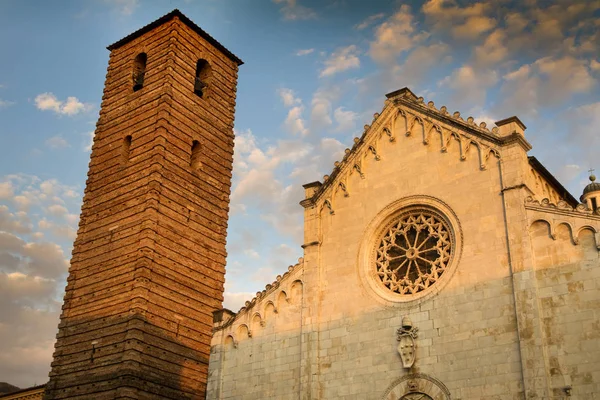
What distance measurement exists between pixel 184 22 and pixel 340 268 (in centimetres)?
1568

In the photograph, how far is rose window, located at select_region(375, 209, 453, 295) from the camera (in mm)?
20547

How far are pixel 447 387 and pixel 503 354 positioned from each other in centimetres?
169

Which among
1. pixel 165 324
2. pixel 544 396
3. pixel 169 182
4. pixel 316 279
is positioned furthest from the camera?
pixel 169 182

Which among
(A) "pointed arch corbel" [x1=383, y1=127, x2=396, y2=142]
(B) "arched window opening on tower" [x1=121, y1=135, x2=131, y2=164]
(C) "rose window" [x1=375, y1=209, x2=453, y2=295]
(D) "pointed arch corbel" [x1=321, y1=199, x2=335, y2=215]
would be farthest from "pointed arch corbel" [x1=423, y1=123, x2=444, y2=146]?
(B) "arched window opening on tower" [x1=121, y1=135, x2=131, y2=164]

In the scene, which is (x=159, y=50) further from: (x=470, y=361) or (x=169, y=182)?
(x=470, y=361)

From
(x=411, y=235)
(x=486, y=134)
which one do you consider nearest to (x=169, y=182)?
(x=411, y=235)

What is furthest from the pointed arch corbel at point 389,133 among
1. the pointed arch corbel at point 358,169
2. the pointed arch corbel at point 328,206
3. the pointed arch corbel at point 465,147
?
the pointed arch corbel at point 328,206

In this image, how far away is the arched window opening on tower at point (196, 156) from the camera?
30.9 meters

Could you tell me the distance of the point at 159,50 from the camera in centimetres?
3222

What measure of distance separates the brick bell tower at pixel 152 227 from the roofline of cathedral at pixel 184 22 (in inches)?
2.1

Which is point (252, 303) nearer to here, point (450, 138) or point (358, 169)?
point (358, 169)

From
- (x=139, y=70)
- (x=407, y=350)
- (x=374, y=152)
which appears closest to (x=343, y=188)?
(x=374, y=152)

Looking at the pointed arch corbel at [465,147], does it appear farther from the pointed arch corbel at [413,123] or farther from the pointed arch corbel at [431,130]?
the pointed arch corbel at [413,123]

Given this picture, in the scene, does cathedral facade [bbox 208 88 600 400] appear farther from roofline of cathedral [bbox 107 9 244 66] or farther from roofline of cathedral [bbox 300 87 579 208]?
roofline of cathedral [bbox 107 9 244 66]
